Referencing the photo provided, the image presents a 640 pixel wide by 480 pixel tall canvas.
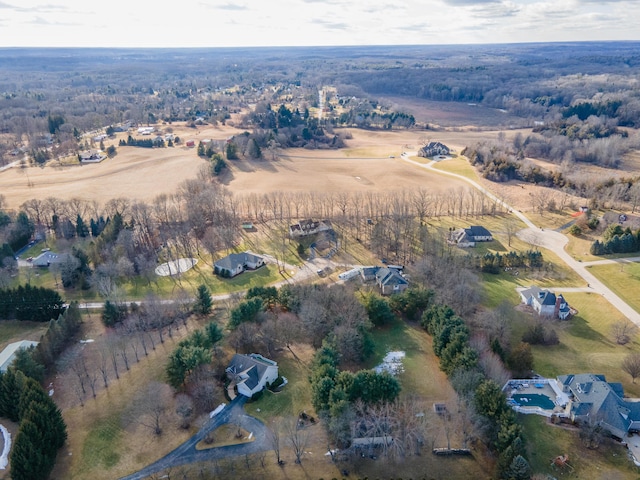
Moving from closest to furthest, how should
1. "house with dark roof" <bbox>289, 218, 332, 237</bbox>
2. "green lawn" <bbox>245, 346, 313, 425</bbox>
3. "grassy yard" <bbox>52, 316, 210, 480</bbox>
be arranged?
"grassy yard" <bbox>52, 316, 210, 480</bbox>
"green lawn" <bbox>245, 346, 313, 425</bbox>
"house with dark roof" <bbox>289, 218, 332, 237</bbox>

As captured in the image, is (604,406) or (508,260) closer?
(604,406)

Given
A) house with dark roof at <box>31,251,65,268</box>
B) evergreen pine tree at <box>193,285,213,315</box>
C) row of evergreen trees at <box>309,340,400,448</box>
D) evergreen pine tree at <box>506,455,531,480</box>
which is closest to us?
evergreen pine tree at <box>506,455,531,480</box>

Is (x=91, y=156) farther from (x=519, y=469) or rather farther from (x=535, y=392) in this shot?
(x=519, y=469)

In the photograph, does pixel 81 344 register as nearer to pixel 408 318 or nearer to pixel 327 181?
pixel 408 318

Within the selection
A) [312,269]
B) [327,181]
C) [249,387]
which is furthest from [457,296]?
[327,181]

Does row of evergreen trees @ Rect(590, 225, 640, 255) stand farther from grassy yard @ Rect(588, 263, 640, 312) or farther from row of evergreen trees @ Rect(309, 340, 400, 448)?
row of evergreen trees @ Rect(309, 340, 400, 448)

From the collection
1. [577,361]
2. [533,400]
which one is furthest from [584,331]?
[533,400]

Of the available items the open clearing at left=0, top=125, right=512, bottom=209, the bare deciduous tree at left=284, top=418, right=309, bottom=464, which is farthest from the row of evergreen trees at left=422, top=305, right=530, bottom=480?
the open clearing at left=0, top=125, right=512, bottom=209
